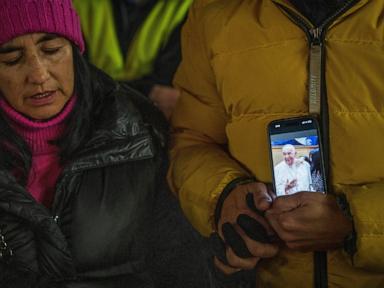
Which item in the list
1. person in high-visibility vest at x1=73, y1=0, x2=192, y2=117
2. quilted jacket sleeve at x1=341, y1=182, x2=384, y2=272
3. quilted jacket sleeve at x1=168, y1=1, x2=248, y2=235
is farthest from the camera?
person in high-visibility vest at x1=73, y1=0, x2=192, y2=117

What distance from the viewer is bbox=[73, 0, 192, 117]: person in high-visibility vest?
5.74ft

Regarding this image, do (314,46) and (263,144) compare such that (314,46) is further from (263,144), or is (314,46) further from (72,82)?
(72,82)

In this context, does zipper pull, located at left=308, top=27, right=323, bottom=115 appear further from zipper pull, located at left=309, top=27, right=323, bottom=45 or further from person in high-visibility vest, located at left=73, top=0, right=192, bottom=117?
person in high-visibility vest, located at left=73, top=0, right=192, bottom=117

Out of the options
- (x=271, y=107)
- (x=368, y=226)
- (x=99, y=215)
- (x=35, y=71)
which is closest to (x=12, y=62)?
(x=35, y=71)

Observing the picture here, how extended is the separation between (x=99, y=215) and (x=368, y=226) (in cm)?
57

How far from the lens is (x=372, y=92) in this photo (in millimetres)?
1075

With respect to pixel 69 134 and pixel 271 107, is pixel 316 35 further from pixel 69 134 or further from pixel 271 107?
pixel 69 134

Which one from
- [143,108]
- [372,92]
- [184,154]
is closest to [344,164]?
[372,92]

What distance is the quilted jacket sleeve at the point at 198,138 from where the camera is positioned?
4.00 feet

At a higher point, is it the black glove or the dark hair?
the dark hair

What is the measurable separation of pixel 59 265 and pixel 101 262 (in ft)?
0.30

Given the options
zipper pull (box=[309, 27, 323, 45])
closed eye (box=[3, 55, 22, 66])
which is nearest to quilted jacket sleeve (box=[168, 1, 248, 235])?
zipper pull (box=[309, 27, 323, 45])

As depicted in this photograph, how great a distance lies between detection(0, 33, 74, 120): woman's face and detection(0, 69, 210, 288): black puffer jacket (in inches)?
4.6

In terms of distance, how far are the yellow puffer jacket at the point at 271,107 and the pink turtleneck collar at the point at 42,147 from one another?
0.25 metres
